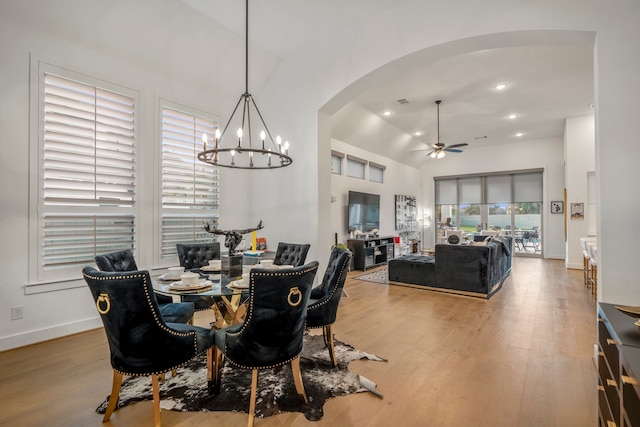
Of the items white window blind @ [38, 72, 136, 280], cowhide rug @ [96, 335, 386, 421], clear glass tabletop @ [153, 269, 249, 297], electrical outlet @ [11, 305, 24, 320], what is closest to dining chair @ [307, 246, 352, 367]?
cowhide rug @ [96, 335, 386, 421]

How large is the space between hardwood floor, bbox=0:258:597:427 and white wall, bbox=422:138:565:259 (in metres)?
5.85

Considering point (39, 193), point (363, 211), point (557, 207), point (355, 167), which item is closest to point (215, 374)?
point (39, 193)

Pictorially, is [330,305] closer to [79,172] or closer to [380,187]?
[79,172]

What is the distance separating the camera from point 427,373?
256cm

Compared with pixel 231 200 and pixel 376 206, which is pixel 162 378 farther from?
pixel 376 206

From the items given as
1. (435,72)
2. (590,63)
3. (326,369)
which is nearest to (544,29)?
(435,72)

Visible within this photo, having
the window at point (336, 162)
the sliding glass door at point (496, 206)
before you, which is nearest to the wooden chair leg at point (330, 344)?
the window at point (336, 162)

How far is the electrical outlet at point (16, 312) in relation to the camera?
3070mm

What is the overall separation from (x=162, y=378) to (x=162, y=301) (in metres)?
0.79

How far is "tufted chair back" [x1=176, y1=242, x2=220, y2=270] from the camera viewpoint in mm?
3617

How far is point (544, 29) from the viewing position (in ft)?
9.13

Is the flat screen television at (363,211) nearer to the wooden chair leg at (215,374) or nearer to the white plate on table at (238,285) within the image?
the white plate on table at (238,285)

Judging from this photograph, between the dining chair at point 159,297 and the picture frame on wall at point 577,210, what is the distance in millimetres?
8850

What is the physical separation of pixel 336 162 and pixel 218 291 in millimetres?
5778
